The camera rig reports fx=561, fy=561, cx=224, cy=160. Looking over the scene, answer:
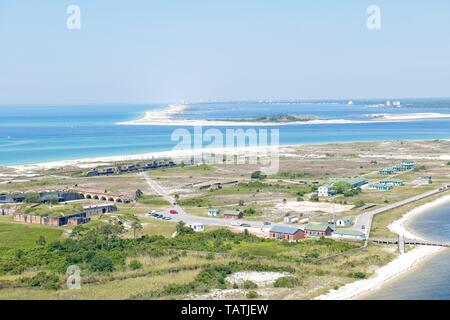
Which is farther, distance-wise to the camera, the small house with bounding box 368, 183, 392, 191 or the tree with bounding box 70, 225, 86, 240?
the small house with bounding box 368, 183, 392, 191

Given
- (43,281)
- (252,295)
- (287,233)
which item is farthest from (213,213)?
(252,295)

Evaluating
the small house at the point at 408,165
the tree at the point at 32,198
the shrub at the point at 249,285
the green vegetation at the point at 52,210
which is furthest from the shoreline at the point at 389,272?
the small house at the point at 408,165

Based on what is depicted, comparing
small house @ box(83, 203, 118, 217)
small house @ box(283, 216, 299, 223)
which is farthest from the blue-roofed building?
small house @ box(83, 203, 118, 217)

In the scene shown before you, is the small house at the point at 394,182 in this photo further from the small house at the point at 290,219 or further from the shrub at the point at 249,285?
the shrub at the point at 249,285

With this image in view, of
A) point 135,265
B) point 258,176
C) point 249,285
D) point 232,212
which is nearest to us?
point 249,285

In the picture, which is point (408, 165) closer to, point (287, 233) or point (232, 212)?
point (232, 212)

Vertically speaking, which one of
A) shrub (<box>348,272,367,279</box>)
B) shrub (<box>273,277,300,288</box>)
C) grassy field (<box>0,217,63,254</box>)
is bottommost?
grassy field (<box>0,217,63,254</box>)

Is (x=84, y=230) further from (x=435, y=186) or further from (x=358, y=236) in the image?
(x=435, y=186)

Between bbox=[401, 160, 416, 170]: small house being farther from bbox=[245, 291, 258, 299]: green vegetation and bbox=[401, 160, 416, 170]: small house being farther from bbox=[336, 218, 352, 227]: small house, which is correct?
bbox=[245, 291, 258, 299]: green vegetation
